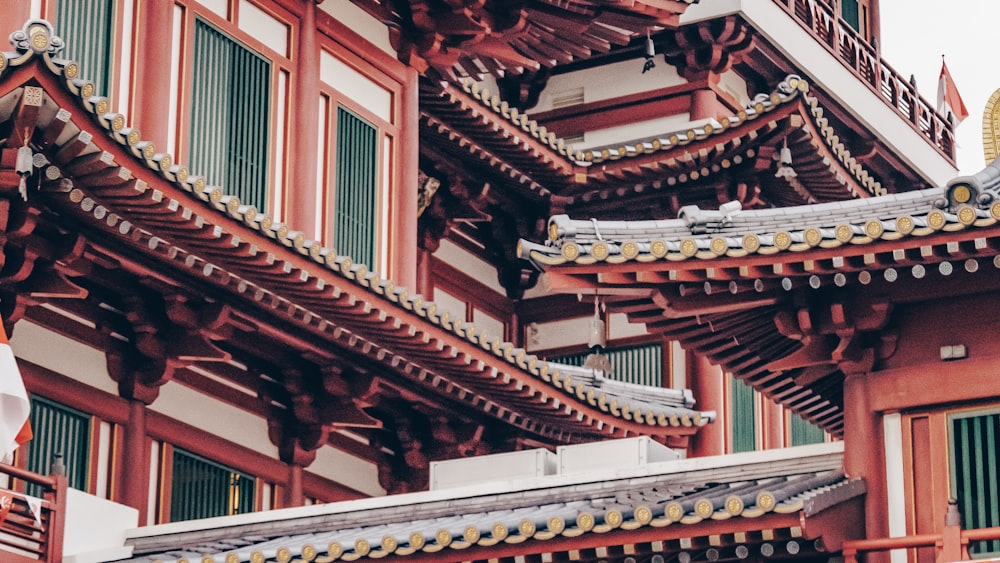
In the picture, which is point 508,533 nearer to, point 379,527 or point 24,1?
point 379,527

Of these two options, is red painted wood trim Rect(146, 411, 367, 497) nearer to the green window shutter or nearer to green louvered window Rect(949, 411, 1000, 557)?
green louvered window Rect(949, 411, 1000, 557)

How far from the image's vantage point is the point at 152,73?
2059 cm

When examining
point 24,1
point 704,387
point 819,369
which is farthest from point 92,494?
point 704,387

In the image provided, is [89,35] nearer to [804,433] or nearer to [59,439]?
[59,439]

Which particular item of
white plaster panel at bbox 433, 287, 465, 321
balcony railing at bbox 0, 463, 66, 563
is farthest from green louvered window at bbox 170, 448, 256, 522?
white plaster panel at bbox 433, 287, 465, 321

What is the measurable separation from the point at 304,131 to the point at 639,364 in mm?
8008

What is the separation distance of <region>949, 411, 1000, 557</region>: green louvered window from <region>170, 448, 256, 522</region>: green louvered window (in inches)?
320

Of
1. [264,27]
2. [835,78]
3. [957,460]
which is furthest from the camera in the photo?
[835,78]

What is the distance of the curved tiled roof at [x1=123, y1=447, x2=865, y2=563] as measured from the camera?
1540 cm

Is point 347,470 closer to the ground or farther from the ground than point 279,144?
closer to the ground

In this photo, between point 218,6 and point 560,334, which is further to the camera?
point 560,334

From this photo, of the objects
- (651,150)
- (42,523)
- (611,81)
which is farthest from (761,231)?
(611,81)

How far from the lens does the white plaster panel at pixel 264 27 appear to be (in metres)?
22.3

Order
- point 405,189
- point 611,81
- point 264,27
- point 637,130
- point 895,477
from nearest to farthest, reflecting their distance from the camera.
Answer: point 895,477 → point 264,27 → point 405,189 → point 637,130 → point 611,81
